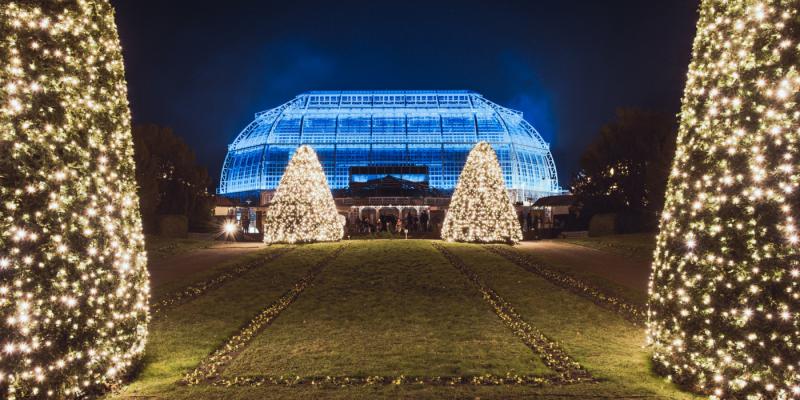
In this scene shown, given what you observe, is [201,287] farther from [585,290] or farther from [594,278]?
[594,278]

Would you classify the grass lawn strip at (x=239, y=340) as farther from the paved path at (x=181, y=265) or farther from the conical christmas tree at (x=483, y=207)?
the conical christmas tree at (x=483, y=207)

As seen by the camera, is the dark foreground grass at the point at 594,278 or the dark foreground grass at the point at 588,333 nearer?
the dark foreground grass at the point at 588,333

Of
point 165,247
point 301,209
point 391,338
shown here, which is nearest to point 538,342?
point 391,338

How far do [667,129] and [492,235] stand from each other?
18977 mm

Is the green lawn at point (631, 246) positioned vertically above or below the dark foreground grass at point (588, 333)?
above

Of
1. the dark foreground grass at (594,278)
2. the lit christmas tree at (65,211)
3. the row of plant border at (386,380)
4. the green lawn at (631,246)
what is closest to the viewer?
the lit christmas tree at (65,211)

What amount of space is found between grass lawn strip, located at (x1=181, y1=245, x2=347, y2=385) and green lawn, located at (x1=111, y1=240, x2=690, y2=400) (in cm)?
12

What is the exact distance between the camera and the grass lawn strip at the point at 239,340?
6.75 meters

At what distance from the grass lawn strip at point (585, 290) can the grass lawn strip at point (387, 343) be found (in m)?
2.52

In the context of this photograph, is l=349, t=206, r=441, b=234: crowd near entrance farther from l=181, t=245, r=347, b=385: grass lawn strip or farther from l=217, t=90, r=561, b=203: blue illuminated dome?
l=181, t=245, r=347, b=385: grass lawn strip

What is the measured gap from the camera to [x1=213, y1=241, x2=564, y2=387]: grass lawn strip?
21.6 feet

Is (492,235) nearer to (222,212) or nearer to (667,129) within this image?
(667,129)

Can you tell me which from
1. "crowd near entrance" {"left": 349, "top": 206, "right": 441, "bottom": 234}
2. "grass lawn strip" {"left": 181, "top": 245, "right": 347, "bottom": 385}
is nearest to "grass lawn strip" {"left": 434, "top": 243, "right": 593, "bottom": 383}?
"grass lawn strip" {"left": 181, "top": 245, "right": 347, "bottom": 385}

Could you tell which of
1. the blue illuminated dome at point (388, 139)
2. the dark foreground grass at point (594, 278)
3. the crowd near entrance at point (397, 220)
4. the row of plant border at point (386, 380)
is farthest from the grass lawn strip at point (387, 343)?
the blue illuminated dome at point (388, 139)
